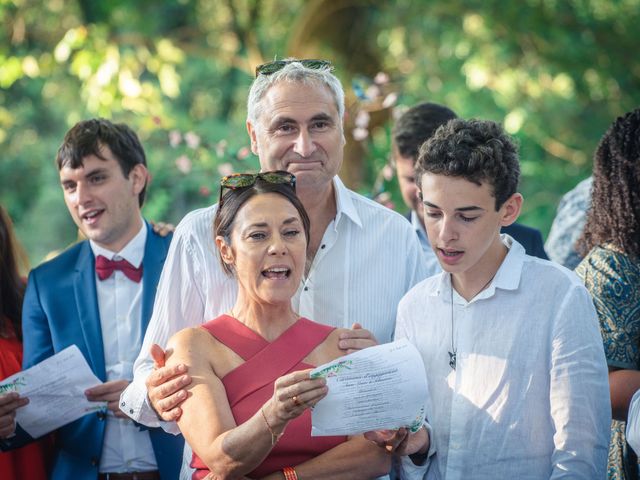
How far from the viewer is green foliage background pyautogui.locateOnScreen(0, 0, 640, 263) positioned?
9227mm

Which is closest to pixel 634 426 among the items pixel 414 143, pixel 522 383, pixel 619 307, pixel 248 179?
pixel 522 383

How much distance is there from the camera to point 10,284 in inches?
195

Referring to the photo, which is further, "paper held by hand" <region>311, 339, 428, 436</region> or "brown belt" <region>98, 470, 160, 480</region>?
"brown belt" <region>98, 470, 160, 480</region>

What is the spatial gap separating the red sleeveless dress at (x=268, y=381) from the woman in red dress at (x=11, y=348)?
1368mm

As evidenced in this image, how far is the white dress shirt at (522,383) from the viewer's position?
129 inches

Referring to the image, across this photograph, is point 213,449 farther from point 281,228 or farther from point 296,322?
point 281,228

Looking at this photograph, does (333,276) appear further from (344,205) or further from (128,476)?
(128,476)

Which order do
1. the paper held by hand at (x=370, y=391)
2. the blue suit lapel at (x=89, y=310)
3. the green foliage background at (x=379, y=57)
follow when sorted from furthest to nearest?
the green foliage background at (x=379, y=57) < the blue suit lapel at (x=89, y=310) < the paper held by hand at (x=370, y=391)

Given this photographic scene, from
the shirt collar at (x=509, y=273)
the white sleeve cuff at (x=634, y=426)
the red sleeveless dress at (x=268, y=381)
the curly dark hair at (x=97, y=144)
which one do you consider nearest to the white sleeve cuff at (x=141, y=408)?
the red sleeveless dress at (x=268, y=381)

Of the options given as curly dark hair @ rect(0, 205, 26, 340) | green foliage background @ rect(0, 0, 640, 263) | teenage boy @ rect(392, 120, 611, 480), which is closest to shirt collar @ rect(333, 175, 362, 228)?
teenage boy @ rect(392, 120, 611, 480)

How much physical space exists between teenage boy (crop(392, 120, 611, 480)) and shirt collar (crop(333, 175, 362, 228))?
58 cm

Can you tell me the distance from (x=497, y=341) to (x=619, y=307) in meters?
0.69

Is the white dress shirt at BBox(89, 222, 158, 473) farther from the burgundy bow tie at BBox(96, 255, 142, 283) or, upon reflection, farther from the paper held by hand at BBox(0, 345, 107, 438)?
the paper held by hand at BBox(0, 345, 107, 438)

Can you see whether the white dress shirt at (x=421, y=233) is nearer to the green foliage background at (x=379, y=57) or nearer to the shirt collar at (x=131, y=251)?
the shirt collar at (x=131, y=251)
